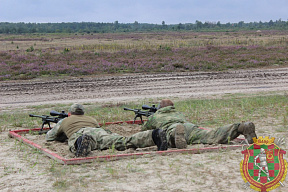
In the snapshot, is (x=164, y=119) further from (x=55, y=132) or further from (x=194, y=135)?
(x=55, y=132)

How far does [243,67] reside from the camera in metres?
25.4

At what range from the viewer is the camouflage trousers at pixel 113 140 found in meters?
7.39

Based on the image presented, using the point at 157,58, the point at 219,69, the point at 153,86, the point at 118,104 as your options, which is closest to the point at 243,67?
the point at 219,69

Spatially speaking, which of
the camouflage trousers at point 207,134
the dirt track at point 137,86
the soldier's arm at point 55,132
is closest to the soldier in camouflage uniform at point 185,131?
the camouflage trousers at point 207,134

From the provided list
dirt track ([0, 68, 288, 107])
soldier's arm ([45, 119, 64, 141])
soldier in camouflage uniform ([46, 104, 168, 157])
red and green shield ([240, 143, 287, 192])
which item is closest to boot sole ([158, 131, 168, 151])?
soldier in camouflage uniform ([46, 104, 168, 157])

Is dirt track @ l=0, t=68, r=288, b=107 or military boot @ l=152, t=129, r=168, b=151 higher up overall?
military boot @ l=152, t=129, r=168, b=151

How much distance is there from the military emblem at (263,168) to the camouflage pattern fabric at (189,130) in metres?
1.89

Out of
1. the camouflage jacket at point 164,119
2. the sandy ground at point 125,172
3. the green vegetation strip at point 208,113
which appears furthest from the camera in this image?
the green vegetation strip at point 208,113

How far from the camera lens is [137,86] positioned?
62.1ft

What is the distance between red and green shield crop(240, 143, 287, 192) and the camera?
5215mm

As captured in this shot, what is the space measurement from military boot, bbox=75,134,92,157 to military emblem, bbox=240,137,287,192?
2573 millimetres

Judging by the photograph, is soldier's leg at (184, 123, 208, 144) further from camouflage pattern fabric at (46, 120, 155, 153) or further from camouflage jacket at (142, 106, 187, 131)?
camouflage pattern fabric at (46, 120, 155, 153)

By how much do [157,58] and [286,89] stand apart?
504 inches

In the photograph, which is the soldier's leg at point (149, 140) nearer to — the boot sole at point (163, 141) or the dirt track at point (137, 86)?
the boot sole at point (163, 141)
